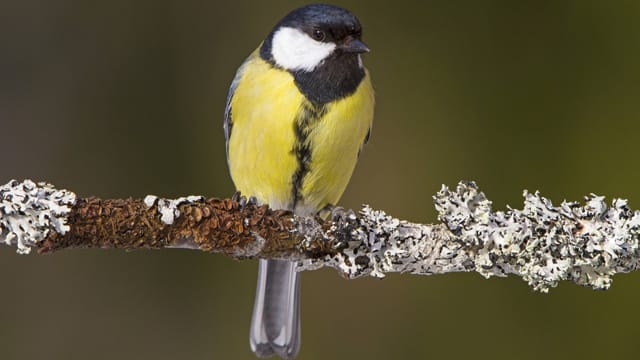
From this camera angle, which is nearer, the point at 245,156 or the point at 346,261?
the point at 346,261

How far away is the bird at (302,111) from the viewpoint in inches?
65.2

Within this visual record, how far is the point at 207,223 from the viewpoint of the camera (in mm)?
1266

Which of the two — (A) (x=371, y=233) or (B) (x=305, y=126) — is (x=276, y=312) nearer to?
(B) (x=305, y=126)

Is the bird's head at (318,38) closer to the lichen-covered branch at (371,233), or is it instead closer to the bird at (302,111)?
the bird at (302,111)

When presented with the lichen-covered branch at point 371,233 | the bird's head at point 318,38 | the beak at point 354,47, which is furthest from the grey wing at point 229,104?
the lichen-covered branch at point 371,233

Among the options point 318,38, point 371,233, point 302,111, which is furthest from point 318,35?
point 371,233

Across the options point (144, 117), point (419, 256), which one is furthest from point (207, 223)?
point (144, 117)

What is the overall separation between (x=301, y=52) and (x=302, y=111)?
0.43 feet

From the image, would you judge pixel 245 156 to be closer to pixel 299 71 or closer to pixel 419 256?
pixel 299 71

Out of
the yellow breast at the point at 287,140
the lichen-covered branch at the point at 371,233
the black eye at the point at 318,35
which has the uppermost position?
the black eye at the point at 318,35

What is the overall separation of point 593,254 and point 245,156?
740 millimetres

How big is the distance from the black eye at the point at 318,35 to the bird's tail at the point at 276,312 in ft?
1.67

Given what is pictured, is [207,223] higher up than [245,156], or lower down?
lower down

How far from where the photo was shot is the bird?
166 centimetres
